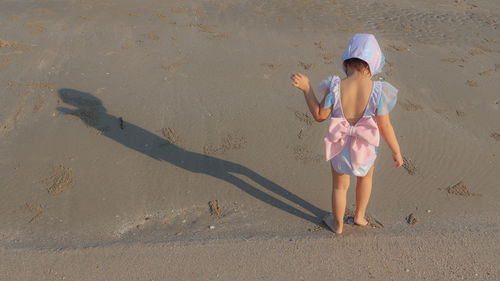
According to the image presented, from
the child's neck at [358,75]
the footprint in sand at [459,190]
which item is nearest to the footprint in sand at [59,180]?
the child's neck at [358,75]

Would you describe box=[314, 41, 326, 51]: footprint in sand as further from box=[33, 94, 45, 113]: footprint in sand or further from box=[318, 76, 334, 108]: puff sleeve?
box=[33, 94, 45, 113]: footprint in sand

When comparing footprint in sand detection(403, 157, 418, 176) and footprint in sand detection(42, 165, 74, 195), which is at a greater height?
footprint in sand detection(403, 157, 418, 176)

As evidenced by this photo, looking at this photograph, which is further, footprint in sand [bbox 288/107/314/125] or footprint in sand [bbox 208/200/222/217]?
footprint in sand [bbox 288/107/314/125]

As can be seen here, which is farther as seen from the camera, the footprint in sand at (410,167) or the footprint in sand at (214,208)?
the footprint in sand at (410,167)

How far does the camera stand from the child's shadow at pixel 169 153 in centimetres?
313

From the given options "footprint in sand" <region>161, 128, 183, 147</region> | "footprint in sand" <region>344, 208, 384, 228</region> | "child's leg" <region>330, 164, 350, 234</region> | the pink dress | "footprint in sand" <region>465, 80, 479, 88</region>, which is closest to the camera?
the pink dress

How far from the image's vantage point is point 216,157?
358 cm

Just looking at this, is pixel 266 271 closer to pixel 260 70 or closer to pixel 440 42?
pixel 260 70

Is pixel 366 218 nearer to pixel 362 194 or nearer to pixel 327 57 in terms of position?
pixel 362 194

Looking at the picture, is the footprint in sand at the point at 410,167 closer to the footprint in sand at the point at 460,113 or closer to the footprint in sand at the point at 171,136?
the footprint in sand at the point at 460,113

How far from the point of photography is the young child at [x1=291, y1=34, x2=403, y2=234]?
208cm

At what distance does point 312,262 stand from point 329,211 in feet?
2.08

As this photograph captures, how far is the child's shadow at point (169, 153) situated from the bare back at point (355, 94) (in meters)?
1.06

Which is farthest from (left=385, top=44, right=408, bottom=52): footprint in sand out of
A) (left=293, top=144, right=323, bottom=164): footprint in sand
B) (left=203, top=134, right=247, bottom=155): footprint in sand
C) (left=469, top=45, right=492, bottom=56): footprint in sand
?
(left=203, top=134, right=247, bottom=155): footprint in sand
